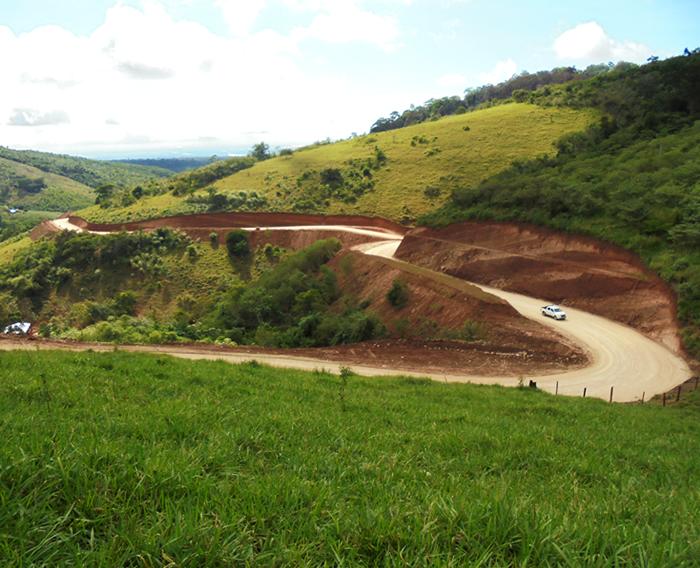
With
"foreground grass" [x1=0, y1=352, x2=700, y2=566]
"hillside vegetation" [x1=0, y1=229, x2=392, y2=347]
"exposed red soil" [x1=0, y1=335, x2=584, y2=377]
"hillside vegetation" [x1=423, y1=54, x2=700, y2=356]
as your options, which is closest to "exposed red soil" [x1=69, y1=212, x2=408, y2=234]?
"hillside vegetation" [x1=0, y1=229, x2=392, y2=347]

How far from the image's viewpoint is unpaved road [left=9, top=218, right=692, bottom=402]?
21750 millimetres

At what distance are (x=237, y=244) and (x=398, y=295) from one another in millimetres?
25408

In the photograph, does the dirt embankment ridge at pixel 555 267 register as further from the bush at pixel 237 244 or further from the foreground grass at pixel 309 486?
the foreground grass at pixel 309 486

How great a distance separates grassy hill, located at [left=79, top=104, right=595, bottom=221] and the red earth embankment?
20.7 meters

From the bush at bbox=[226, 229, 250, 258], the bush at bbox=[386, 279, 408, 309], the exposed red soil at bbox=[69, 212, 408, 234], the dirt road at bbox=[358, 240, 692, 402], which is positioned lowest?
the dirt road at bbox=[358, 240, 692, 402]

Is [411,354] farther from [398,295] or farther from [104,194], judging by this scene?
[104,194]

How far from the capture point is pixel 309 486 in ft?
12.5

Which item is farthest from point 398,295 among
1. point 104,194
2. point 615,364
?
point 104,194

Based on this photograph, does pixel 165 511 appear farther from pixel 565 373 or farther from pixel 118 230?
pixel 118 230

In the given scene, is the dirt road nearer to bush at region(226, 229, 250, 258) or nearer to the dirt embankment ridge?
the dirt embankment ridge

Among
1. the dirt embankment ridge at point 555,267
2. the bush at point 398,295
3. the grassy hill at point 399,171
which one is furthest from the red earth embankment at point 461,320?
the grassy hill at point 399,171

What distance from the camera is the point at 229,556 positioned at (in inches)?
103

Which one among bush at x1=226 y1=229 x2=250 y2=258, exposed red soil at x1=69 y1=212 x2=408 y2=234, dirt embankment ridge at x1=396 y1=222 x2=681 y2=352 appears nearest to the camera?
dirt embankment ridge at x1=396 y1=222 x2=681 y2=352

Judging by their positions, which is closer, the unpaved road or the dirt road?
the dirt road
